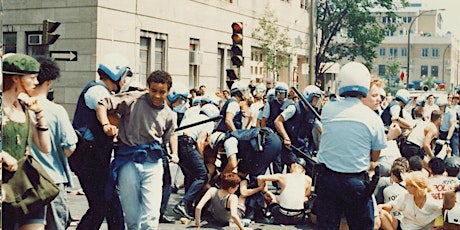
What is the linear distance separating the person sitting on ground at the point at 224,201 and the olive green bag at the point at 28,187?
4.61m

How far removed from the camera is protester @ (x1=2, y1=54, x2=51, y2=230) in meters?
5.34

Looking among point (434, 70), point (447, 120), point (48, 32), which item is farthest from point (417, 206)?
point (434, 70)

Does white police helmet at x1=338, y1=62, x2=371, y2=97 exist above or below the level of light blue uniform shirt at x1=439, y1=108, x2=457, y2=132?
above

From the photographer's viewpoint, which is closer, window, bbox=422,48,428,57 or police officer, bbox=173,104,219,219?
police officer, bbox=173,104,219,219

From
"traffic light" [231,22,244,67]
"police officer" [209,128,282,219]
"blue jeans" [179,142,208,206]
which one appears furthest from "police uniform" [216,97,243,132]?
"traffic light" [231,22,244,67]

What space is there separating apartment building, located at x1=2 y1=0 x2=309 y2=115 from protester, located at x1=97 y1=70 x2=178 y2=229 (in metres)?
12.4

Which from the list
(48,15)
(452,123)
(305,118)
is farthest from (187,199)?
(48,15)

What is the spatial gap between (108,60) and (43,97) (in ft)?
4.53

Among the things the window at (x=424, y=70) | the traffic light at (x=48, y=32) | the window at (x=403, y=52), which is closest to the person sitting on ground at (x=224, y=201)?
the traffic light at (x=48, y=32)

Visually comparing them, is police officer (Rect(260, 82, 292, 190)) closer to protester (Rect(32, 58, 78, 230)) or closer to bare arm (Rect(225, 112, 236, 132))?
bare arm (Rect(225, 112, 236, 132))

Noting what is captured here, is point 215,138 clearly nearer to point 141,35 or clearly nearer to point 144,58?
point 141,35

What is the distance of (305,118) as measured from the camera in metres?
12.7

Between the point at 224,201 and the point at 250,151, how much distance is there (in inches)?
36.2

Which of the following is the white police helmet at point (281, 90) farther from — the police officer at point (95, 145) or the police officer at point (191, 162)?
the police officer at point (95, 145)
